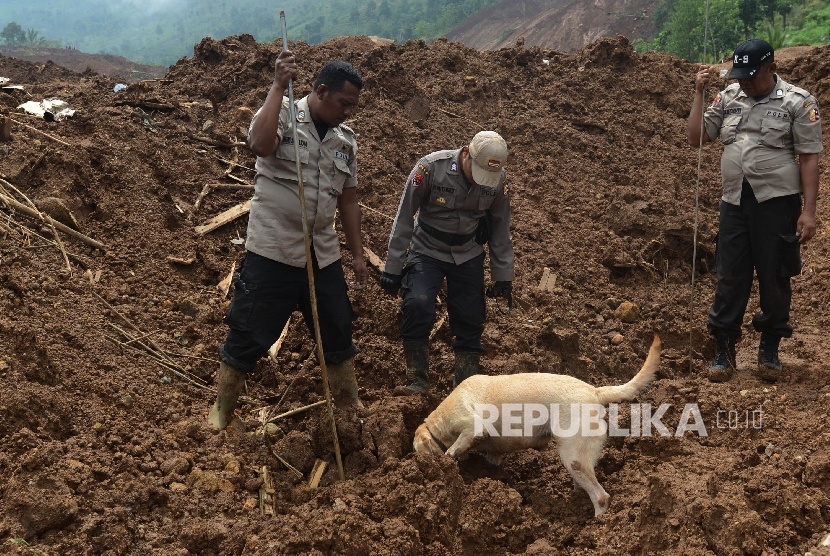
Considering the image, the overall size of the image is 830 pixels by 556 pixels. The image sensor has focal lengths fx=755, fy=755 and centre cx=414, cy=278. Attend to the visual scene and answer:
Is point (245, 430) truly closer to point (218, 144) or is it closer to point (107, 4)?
point (218, 144)

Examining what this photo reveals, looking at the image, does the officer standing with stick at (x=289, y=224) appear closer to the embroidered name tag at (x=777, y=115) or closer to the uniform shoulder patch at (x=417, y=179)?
the uniform shoulder patch at (x=417, y=179)

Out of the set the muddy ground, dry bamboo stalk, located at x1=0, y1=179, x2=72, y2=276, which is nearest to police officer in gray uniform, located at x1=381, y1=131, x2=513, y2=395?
the muddy ground

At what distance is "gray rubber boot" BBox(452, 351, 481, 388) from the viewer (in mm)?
4930

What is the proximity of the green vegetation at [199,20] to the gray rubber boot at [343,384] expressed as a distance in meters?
51.2

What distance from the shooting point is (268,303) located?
13.5 ft

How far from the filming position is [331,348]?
447cm

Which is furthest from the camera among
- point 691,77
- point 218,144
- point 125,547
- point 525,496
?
point 691,77

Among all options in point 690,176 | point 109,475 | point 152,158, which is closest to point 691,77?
point 690,176

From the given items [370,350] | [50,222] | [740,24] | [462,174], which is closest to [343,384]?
[370,350]

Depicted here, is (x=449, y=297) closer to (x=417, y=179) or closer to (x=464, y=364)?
(x=464, y=364)

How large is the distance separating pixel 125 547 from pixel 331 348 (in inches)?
64.4

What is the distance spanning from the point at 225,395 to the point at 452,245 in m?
1.67

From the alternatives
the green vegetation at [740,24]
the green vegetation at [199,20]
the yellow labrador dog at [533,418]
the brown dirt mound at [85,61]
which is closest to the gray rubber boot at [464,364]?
the yellow labrador dog at [533,418]

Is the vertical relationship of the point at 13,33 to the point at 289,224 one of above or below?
above
